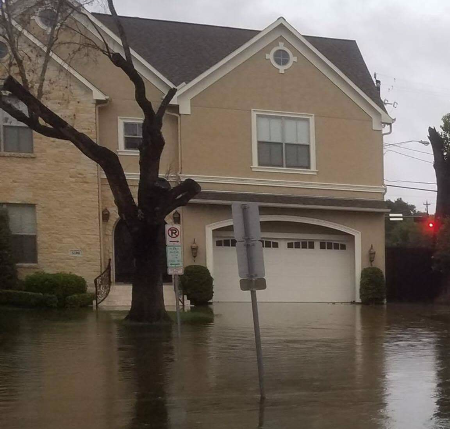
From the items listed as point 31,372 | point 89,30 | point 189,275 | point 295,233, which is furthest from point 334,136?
point 31,372

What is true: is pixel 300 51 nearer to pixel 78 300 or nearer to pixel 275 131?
pixel 275 131

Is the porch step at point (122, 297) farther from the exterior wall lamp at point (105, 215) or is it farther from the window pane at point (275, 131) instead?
the window pane at point (275, 131)

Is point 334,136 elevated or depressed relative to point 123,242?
elevated

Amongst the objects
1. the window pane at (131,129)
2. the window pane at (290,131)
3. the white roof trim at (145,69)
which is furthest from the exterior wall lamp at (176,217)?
the window pane at (290,131)

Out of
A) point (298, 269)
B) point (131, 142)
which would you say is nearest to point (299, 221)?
point (298, 269)

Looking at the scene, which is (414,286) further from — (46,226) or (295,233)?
(46,226)

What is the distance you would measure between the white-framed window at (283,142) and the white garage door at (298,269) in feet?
7.85

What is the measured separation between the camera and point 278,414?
8.69 m

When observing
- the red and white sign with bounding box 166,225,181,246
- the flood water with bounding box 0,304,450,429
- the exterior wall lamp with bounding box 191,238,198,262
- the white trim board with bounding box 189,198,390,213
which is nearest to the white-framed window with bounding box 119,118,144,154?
the white trim board with bounding box 189,198,390,213

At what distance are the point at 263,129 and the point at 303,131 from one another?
1.46 metres

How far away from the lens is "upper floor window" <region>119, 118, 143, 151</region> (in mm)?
25094

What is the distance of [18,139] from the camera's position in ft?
78.8

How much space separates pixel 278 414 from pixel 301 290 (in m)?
18.5

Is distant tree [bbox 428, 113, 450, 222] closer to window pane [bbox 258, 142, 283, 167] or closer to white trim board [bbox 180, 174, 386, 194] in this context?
white trim board [bbox 180, 174, 386, 194]
